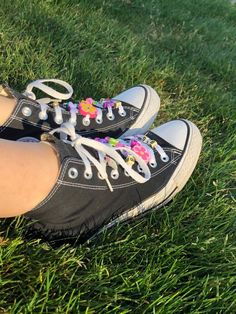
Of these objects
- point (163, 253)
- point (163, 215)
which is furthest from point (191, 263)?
point (163, 215)

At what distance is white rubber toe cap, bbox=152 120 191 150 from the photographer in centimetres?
212

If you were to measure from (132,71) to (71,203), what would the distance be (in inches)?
69.5

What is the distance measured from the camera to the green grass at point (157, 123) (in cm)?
150

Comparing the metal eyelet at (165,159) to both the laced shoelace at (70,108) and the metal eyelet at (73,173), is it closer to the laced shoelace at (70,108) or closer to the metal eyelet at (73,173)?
the laced shoelace at (70,108)

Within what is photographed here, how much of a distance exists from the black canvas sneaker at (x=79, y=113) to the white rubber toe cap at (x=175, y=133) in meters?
0.19

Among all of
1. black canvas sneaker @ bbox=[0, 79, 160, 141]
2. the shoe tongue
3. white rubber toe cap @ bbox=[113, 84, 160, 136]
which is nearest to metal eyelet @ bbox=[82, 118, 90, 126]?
black canvas sneaker @ bbox=[0, 79, 160, 141]

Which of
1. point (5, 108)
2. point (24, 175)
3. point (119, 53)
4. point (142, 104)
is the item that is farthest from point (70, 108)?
point (119, 53)

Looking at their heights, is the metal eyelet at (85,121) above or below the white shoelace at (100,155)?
below

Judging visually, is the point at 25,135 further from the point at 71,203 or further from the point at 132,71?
the point at 132,71

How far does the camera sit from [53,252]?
1.58m

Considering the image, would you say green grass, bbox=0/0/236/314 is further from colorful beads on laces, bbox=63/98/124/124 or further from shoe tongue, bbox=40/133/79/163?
colorful beads on laces, bbox=63/98/124/124

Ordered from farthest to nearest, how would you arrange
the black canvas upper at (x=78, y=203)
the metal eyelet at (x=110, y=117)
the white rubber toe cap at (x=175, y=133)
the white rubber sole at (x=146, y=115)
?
the white rubber sole at (x=146, y=115) < the metal eyelet at (x=110, y=117) < the white rubber toe cap at (x=175, y=133) < the black canvas upper at (x=78, y=203)

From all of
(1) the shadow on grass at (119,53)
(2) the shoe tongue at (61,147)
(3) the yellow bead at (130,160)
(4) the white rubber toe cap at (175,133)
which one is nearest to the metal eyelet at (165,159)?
(4) the white rubber toe cap at (175,133)

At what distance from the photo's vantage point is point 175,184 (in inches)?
78.9
